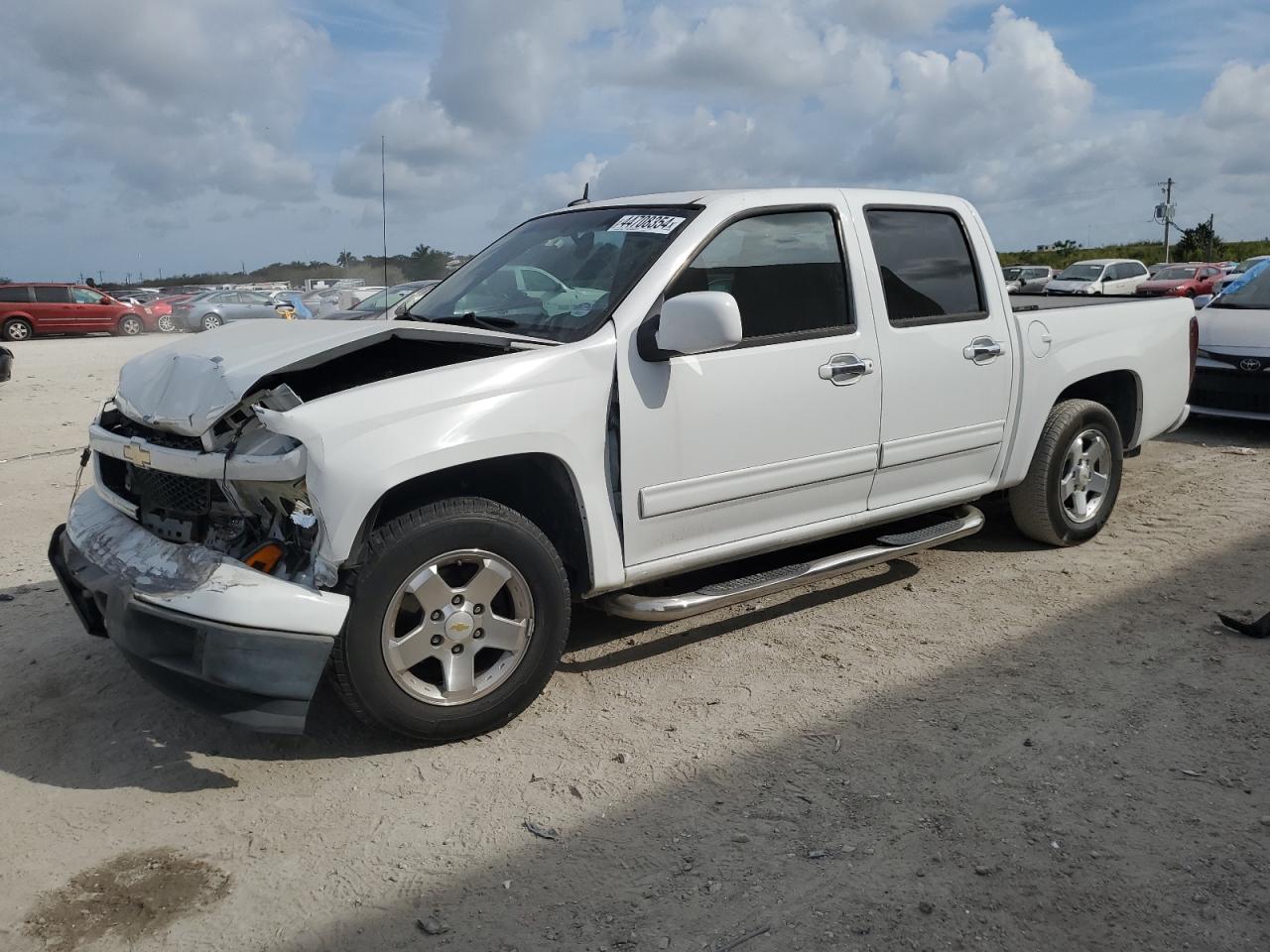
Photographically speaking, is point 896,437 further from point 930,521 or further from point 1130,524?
point 1130,524

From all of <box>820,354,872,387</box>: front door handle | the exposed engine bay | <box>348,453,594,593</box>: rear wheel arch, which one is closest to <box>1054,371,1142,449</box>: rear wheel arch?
<box>820,354,872,387</box>: front door handle

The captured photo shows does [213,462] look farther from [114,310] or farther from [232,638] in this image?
[114,310]

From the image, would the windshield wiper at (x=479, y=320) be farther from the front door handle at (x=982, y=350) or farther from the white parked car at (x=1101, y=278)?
the white parked car at (x=1101, y=278)

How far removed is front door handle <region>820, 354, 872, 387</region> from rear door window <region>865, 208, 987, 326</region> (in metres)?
0.31

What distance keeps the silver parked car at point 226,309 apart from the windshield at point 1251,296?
2298 cm

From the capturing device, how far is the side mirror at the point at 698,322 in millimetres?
3588

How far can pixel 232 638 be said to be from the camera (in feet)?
10.1

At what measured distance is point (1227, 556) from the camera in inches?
216

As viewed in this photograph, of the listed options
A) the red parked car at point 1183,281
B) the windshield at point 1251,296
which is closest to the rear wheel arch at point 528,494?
the windshield at point 1251,296

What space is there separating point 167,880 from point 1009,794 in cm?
239

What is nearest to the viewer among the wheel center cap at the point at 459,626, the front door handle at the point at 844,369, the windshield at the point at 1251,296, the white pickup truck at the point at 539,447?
the white pickup truck at the point at 539,447

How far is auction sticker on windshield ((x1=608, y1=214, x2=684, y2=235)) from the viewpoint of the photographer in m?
4.11

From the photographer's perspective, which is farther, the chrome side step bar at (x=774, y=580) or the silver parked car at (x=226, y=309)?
the silver parked car at (x=226, y=309)

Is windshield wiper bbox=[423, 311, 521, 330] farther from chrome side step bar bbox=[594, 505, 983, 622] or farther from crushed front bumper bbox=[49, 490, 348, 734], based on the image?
crushed front bumper bbox=[49, 490, 348, 734]
